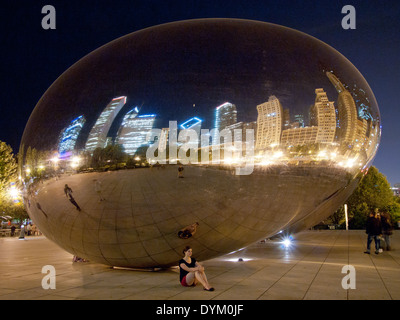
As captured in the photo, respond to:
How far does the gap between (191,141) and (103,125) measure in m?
1.54

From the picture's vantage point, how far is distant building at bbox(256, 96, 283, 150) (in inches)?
213

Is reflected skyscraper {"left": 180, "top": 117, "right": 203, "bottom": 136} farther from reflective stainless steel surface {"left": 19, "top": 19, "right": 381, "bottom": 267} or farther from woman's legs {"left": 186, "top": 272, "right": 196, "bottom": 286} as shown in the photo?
woman's legs {"left": 186, "top": 272, "right": 196, "bottom": 286}

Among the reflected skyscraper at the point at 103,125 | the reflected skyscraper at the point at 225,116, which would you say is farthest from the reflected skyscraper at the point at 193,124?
the reflected skyscraper at the point at 103,125

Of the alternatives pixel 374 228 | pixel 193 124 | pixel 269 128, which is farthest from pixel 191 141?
pixel 374 228

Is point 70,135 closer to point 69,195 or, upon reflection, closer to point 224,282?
point 69,195

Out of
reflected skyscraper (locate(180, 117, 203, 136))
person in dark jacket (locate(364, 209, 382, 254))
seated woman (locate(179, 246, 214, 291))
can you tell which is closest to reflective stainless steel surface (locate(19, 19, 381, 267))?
reflected skyscraper (locate(180, 117, 203, 136))

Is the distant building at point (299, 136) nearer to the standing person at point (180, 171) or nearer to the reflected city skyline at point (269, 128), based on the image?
the reflected city skyline at point (269, 128)

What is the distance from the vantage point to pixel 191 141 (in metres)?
5.20

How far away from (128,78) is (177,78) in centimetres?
87

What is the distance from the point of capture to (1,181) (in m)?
32.4

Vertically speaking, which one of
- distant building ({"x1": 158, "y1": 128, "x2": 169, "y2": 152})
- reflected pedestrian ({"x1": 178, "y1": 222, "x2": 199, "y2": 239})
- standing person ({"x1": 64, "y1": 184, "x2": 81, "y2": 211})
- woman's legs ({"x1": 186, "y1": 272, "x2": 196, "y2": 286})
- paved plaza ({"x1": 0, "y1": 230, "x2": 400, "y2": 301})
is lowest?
paved plaza ({"x1": 0, "y1": 230, "x2": 400, "y2": 301})

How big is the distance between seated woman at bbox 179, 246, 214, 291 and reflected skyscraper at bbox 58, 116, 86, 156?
2.74m
